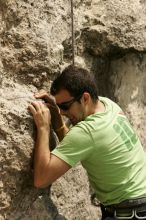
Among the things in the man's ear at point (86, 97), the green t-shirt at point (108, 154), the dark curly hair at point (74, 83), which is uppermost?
the dark curly hair at point (74, 83)

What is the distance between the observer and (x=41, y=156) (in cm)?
218

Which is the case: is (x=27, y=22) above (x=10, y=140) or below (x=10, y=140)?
above

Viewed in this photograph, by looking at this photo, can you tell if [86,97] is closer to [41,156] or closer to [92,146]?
[92,146]

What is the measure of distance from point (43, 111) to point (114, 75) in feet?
3.62

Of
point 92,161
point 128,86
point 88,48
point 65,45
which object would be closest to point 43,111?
point 92,161

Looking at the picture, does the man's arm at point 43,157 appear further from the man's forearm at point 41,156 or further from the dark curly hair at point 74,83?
the dark curly hair at point 74,83

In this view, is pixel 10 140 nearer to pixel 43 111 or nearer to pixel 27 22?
pixel 43 111

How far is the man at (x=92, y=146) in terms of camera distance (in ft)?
7.18

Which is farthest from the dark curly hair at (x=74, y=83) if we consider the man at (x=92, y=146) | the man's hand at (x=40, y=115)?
the man's hand at (x=40, y=115)

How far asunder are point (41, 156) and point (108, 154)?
1.06 ft

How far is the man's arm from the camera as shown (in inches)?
84.9

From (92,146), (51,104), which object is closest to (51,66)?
(51,104)

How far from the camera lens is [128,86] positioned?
10.9ft

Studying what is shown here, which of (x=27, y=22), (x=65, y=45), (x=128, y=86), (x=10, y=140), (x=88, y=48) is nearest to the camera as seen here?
(x=10, y=140)
